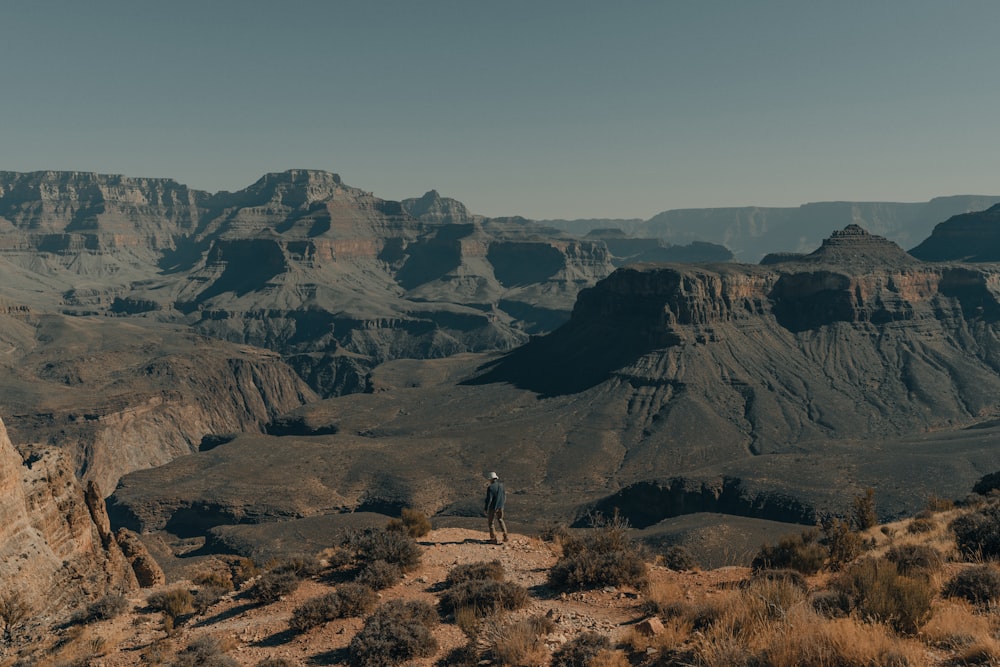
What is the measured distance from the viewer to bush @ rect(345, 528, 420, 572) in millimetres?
20625

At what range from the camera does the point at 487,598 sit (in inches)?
678

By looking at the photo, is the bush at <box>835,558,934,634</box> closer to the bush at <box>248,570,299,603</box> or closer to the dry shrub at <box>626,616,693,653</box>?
the dry shrub at <box>626,616,693,653</box>

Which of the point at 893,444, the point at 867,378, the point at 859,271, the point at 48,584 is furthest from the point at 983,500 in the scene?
the point at 859,271

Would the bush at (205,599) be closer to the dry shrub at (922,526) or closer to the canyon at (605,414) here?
the dry shrub at (922,526)

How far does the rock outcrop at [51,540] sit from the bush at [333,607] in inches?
529

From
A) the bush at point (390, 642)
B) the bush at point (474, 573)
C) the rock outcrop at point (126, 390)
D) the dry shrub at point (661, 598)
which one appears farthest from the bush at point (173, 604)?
the rock outcrop at point (126, 390)

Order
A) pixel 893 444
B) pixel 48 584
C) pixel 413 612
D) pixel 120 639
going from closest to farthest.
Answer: pixel 413 612
pixel 120 639
pixel 48 584
pixel 893 444

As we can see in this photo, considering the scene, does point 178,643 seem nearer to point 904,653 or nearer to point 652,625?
point 652,625

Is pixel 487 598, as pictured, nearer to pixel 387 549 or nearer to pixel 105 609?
pixel 387 549

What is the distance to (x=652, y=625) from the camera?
14.1m

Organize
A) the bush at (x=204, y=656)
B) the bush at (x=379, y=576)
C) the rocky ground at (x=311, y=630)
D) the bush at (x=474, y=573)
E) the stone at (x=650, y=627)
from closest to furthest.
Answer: the stone at (x=650, y=627), the bush at (x=204, y=656), the rocky ground at (x=311, y=630), the bush at (x=379, y=576), the bush at (x=474, y=573)

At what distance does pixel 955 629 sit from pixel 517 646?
778 centimetres

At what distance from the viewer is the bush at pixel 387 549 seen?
67.7ft

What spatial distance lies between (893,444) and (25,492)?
91731 millimetres
